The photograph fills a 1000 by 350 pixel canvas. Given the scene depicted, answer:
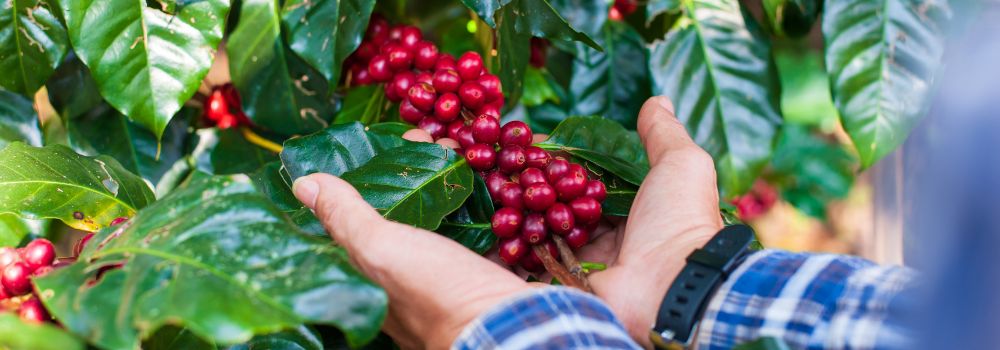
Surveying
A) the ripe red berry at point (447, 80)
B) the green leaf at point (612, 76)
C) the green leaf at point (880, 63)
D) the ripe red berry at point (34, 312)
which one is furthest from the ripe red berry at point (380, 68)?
the green leaf at point (880, 63)

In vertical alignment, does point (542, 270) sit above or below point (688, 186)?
below

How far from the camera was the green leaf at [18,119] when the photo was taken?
908 millimetres

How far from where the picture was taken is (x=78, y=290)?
49 centimetres

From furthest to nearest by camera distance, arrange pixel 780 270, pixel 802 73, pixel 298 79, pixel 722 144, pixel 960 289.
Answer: pixel 802 73, pixel 722 144, pixel 298 79, pixel 780 270, pixel 960 289

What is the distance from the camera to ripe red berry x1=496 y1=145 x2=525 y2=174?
0.75m

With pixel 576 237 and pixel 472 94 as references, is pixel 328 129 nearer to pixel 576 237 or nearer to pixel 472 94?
pixel 472 94

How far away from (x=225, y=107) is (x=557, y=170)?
0.48 metres

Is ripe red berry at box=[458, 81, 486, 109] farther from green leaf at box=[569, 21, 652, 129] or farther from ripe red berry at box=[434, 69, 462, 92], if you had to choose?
green leaf at box=[569, 21, 652, 129]

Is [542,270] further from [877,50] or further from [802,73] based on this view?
[802,73]

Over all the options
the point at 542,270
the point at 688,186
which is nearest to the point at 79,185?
the point at 542,270

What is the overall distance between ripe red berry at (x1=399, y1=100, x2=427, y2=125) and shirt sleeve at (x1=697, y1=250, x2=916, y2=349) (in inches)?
14.0

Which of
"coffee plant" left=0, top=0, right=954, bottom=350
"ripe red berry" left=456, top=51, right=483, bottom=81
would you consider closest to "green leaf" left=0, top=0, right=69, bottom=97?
"coffee plant" left=0, top=0, right=954, bottom=350

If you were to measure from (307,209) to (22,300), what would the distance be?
0.21 metres

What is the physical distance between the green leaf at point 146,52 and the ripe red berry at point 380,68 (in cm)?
17
